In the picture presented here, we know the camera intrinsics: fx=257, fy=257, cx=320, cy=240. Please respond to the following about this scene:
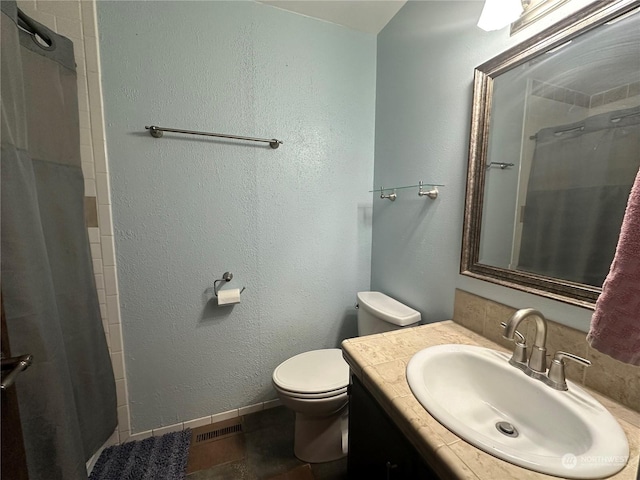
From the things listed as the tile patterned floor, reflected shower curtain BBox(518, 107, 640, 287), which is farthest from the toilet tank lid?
the tile patterned floor

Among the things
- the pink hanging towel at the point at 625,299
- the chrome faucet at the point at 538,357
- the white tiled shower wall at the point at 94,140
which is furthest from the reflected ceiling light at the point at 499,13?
the white tiled shower wall at the point at 94,140

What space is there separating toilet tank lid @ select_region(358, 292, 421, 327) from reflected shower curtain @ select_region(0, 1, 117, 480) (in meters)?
1.23

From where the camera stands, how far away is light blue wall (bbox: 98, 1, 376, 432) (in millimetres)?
1250

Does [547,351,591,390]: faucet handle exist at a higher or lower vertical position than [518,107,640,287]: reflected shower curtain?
Result: lower

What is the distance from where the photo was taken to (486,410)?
0.77m

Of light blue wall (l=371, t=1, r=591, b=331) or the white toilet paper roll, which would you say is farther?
the white toilet paper roll

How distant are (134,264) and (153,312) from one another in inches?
10.6

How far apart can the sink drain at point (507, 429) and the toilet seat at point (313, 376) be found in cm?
65

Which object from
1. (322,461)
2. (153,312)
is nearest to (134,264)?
(153,312)

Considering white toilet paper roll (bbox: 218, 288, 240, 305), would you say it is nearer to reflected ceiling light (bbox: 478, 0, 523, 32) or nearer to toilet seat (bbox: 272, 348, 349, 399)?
toilet seat (bbox: 272, 348, 349, 399)

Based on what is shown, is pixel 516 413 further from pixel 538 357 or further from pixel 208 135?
pixel 208 135

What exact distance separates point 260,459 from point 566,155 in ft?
5.95

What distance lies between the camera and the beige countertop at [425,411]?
1.56 ft

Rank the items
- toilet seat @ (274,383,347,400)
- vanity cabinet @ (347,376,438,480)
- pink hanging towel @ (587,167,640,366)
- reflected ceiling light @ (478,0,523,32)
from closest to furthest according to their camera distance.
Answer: pink hanging towel @ (587,167,640,366) < vanity cabinet @ (347,376,438,480) < reflected ceiling light @ (478,0,523,32) < toilet seat @ (274,383,347,400)
